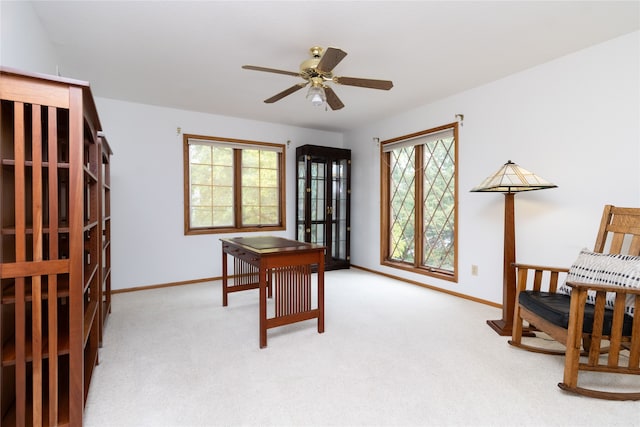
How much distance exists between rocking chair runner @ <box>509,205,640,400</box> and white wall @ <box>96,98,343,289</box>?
148 inches

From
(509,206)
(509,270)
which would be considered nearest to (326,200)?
(509,206)

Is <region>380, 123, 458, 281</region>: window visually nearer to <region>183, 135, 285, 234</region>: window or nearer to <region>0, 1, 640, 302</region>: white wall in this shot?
<region>0, 1, 640, 302</region>: white wall

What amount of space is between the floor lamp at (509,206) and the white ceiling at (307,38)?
98cm

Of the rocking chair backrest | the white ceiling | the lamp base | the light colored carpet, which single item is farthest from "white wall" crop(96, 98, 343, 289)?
the rocking chair backrest

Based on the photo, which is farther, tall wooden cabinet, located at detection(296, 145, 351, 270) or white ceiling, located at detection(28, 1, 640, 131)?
tall wooden cabinet, located at detection(296, 145, 351, 270)

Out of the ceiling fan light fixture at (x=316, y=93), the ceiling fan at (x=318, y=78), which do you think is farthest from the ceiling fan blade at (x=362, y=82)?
the ceiling fan light fixture at (x=316, y=93)

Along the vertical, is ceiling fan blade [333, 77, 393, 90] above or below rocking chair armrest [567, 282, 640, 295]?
above

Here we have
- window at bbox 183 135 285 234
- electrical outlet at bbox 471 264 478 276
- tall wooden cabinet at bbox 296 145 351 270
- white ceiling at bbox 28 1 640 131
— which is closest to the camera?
white ceiling at bbox 28 1 640 131

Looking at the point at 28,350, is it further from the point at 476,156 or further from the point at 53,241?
the point at 476,156

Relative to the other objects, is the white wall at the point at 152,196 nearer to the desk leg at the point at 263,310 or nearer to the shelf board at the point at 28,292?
the desk leg at the point at 263,310

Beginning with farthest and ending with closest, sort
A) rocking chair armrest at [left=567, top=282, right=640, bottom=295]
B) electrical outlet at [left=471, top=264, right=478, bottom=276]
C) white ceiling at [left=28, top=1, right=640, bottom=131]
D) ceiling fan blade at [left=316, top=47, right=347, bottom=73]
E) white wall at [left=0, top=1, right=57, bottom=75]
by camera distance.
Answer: electrical outlet at [left=471, top=264, right=478, bottom=276] → white ceiling at [left=28, top=1, right=640, bottom=131] → ceiling fan blade at [left=316, top=47, right=347, bottom=73] → rocking chair armrest at [left=567, top=282, right=640, bottom=295] → white wall at [left=0, top=1, right=57, bottom=75]

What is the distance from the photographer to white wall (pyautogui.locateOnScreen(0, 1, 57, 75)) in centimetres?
164

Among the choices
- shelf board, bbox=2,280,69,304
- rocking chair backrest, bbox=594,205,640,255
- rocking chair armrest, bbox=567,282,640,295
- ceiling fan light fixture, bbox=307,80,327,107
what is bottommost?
rocking chair armrest, bbox=567,282,640,295

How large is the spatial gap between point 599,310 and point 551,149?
5.37 ft
